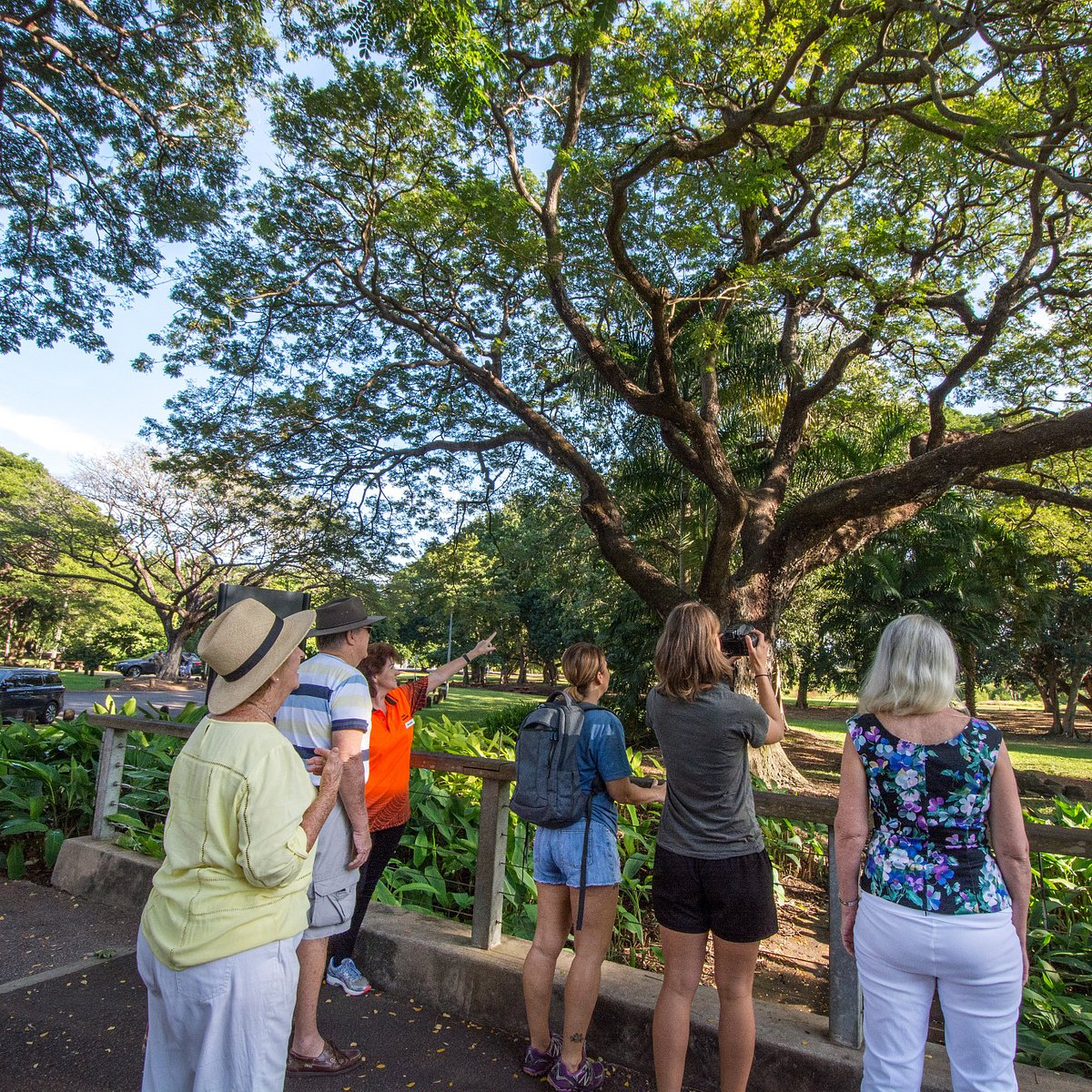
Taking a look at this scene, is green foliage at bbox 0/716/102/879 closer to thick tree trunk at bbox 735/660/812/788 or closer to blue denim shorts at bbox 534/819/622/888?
blue denim shorts at bbox 534/819/622/888

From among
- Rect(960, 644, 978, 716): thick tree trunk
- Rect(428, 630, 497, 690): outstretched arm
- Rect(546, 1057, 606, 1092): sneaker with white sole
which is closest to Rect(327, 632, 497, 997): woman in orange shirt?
Rect(428, 630, 497, 690): outstretched arm

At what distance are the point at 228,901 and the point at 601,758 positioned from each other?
135 centimetres

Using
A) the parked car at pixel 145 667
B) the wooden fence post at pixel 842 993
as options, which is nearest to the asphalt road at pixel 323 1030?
the wooden fence post at pixel 842 993

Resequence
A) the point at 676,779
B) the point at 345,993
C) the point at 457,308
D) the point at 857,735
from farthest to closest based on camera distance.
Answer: the point at 457,308, the point at 345,993, the point at 676,779, the point at 857,735

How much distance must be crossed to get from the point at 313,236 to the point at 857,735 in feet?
35.0

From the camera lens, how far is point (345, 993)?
346 centimetres

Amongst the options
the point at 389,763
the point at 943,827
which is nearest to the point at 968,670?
the point at 389,763

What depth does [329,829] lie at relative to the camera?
2.87 meters

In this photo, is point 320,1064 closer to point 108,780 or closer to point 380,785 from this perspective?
point 380,785

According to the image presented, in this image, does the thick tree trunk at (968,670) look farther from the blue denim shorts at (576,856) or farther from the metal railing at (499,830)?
the blue denim shorts at (576,856)

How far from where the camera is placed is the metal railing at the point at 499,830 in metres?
2.64

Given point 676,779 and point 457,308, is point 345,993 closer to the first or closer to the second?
point 676,779

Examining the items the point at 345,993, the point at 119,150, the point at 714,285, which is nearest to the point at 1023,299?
the point at 714,285

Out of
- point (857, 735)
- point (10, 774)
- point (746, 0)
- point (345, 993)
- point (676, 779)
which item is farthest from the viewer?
point (746, 0)
